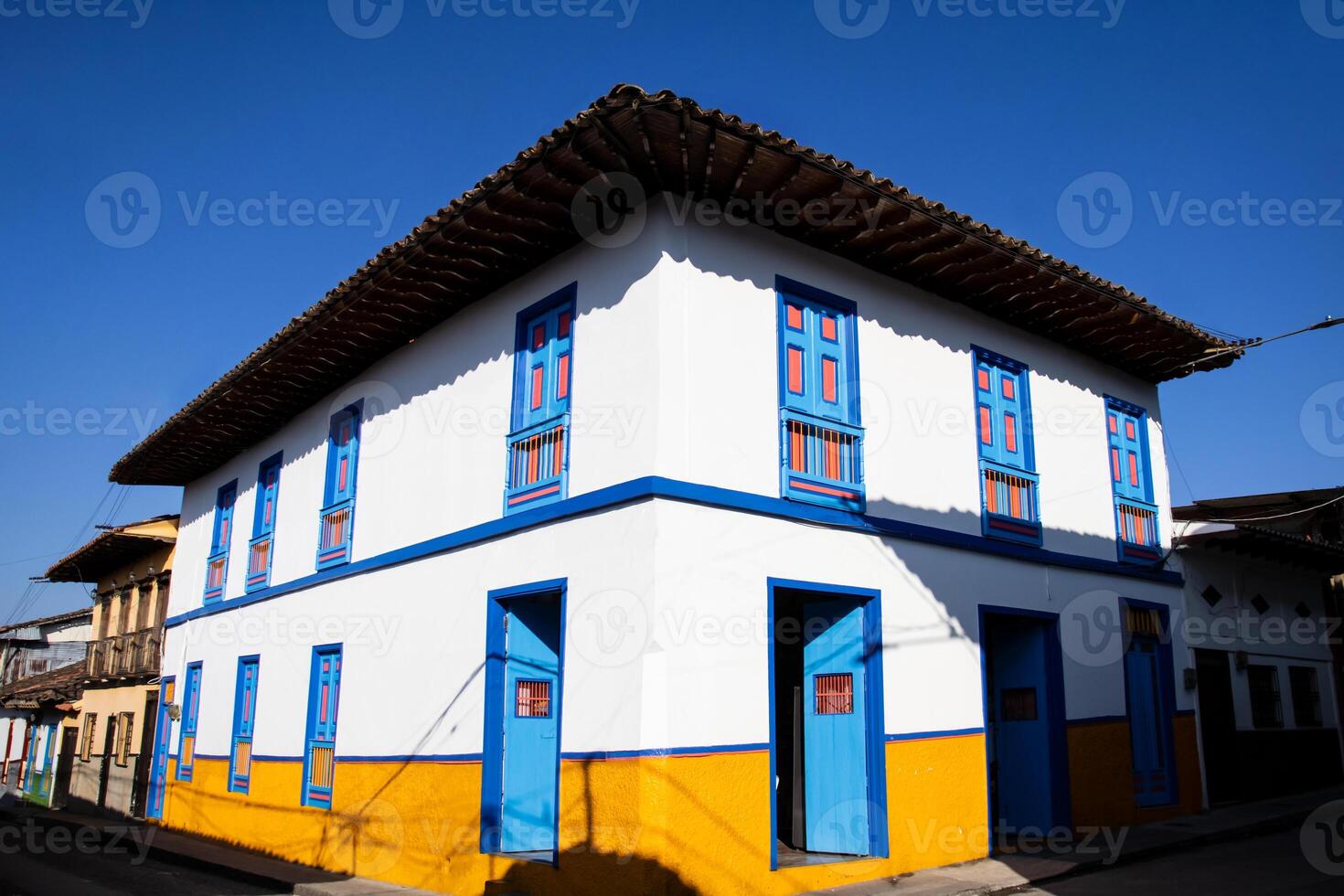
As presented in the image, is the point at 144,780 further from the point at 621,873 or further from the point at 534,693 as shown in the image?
the point at 621,873

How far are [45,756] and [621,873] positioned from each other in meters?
25.4

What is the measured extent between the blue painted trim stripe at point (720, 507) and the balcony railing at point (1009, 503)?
150mm

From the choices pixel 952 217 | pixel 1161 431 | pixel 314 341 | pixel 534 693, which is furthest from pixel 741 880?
pixel 1161 431

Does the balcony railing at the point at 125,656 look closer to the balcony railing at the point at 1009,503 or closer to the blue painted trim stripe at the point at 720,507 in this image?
the blue painted trim stripe at the point at 720,507

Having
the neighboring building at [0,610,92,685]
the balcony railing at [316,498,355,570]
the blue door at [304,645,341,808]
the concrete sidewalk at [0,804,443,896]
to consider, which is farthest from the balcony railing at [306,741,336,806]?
the neighboring building at [0,610,92,685]

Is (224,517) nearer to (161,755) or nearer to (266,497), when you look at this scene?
(266,497)

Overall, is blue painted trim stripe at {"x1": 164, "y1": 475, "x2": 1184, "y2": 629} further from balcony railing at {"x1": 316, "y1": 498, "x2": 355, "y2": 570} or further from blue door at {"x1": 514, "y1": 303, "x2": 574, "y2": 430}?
blue door at {"x1": 514, "y1": 303, "x2": 574, "y2": 430}

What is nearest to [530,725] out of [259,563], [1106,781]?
[1106,781]

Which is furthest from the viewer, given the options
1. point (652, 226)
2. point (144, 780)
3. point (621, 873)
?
point (144, 780)

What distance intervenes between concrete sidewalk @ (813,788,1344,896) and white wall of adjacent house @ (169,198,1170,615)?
297cm

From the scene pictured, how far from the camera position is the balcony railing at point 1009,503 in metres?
10.3

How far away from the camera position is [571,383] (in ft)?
28.8

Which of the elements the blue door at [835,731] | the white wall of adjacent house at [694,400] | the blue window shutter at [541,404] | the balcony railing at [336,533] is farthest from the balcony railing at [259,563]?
the blue door at [835,731]

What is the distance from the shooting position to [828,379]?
912 cm
